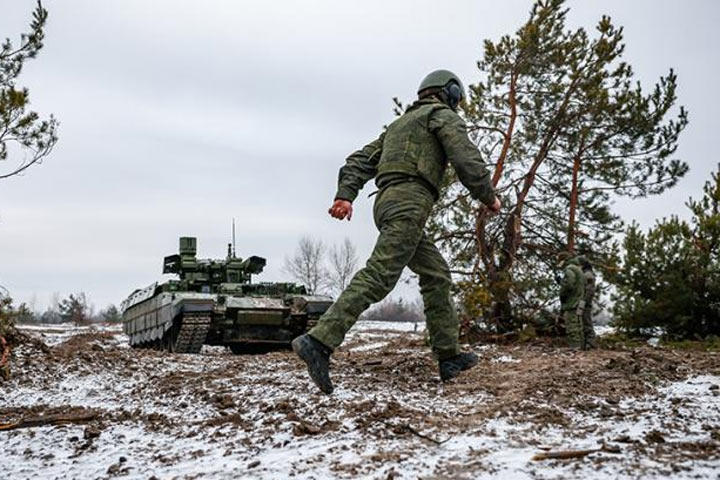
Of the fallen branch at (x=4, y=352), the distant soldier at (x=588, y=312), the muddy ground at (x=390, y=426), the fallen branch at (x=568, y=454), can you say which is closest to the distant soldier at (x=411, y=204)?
the muddy ground at (x=390, y=426)

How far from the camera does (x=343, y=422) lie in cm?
303

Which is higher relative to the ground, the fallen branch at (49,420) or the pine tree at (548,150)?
the pine tree at (548,150)

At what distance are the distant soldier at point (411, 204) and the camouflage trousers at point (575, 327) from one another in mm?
6238

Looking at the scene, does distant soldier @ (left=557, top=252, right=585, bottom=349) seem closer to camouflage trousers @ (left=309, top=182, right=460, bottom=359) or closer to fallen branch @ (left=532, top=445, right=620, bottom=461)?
camouflage trousers @ (left=309, top=182, right=460, bottom=359)

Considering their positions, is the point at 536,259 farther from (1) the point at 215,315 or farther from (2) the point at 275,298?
(1) the point at 215,315

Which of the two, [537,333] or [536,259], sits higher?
[536,259]

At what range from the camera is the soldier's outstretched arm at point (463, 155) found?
12.8 feet

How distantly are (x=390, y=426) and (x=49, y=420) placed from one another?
76.7 inches

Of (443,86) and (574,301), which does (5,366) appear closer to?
(443,86)

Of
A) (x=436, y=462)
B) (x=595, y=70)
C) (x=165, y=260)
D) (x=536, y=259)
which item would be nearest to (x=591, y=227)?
(x=536, y=259)

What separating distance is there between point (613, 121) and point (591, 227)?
2.00 metres

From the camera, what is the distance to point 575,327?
991cm

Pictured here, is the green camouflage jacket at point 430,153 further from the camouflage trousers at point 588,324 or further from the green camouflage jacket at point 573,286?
the camouflage trousers at point 588,324

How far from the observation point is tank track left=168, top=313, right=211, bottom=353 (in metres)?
10.7
